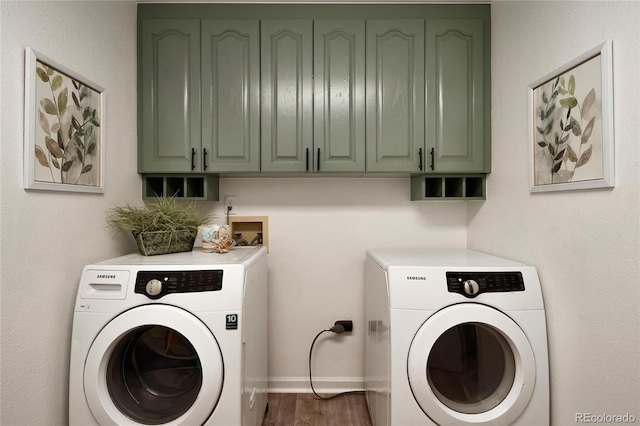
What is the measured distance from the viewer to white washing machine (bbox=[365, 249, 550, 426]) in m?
1.27

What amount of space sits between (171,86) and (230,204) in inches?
29.7

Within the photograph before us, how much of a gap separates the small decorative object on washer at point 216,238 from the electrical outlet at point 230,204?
422mm

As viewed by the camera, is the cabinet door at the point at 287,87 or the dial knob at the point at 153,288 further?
the cabinet door at the point at 287,87

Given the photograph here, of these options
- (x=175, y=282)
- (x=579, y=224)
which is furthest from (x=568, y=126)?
(x=175, y=282)

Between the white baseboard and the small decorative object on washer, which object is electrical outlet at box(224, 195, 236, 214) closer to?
the small decorative object on washer

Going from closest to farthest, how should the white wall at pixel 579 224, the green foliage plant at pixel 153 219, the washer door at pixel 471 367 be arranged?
the white wall at pixel 579 224
the washer door at pixel 471 367
the green foliage plant at pixel 153 219

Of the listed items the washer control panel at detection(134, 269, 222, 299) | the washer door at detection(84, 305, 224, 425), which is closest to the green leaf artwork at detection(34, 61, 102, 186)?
the washer control panel at detection(134, 269, 222, 299)

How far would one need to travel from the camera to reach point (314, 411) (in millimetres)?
1851

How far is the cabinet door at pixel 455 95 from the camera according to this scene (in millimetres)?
1798

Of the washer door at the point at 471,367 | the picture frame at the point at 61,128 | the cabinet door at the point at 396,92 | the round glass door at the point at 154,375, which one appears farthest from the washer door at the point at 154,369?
the cabinet door at the point at 396,92

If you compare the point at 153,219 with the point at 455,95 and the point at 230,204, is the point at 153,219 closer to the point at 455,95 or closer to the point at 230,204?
the point at 230,204

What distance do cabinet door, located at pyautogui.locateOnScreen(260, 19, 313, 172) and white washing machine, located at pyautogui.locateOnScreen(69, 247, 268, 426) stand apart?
781mm

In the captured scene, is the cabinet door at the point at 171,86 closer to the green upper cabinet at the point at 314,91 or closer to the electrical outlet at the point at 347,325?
the green upper cabinet at the point at 314,91

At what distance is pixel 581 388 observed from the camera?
1.19m
